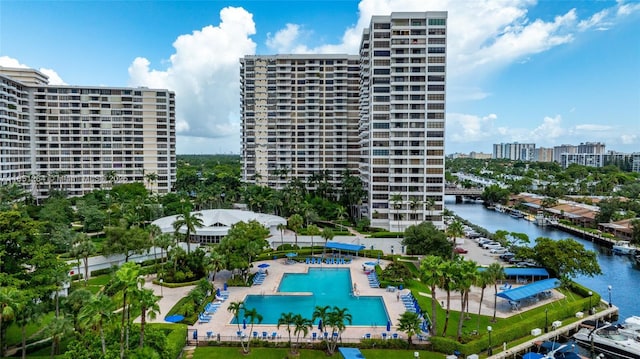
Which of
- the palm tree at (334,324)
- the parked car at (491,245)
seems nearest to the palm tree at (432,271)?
the palm tree at (334,324)

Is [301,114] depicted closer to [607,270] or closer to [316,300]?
[316,300]

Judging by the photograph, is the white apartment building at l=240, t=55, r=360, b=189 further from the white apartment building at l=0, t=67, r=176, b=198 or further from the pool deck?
the pool deck

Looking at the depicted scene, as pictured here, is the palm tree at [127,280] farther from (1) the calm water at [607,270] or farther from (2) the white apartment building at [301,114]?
(2) the white apartment building at [301,114]

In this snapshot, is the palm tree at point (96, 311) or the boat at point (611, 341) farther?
the boat at point (611, 341)

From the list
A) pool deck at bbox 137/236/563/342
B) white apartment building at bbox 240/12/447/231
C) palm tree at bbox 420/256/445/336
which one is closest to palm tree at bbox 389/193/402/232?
white apartment building at bbox 240/12/447/231

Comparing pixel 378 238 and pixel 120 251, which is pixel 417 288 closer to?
pixel 378 238

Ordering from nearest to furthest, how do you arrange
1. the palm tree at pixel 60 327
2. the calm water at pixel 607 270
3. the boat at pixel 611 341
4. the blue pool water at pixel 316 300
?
the palm tree at pixel 60 327 → the boat at pixel 611 341 → the blue pool water at pixel 316 300 → the calm water at pixel 607 270

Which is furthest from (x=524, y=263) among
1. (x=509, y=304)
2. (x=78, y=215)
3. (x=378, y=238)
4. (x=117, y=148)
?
(x=117, y=148)
